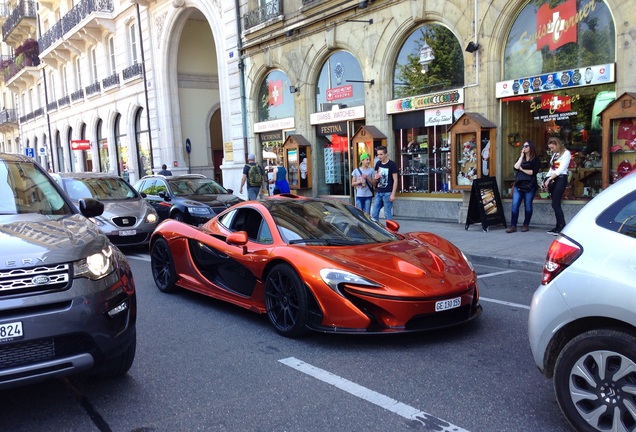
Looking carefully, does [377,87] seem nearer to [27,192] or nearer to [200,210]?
[200,210]

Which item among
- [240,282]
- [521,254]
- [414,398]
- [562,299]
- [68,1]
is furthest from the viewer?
[68,1]

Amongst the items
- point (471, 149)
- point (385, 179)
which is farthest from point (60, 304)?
point (471, 149)

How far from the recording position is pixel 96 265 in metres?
3.33

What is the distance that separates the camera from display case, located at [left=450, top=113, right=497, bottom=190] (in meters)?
11.1

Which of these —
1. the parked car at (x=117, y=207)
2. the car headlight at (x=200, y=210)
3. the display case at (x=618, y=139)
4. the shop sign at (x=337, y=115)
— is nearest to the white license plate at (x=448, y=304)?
the display case at (x=618, y=139)

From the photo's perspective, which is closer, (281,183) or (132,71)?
(281,183)

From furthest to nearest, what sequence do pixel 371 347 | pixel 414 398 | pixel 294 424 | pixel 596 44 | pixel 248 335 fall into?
pixel 596 44 → pixel 248 335 → pixel 371 347 → pixel 414 398 → pixel 294 424

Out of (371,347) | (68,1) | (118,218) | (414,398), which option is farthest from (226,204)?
(68,1)

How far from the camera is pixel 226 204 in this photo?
11562 millimetres

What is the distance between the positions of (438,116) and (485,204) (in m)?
2.95

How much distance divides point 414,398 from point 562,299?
3.87 ft

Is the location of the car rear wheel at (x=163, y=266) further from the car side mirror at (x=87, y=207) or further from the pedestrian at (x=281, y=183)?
the pedestrian at (x=281, y=183)

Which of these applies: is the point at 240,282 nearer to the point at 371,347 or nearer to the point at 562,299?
the point at 371,347

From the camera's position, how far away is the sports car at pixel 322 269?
4258 millimetres
